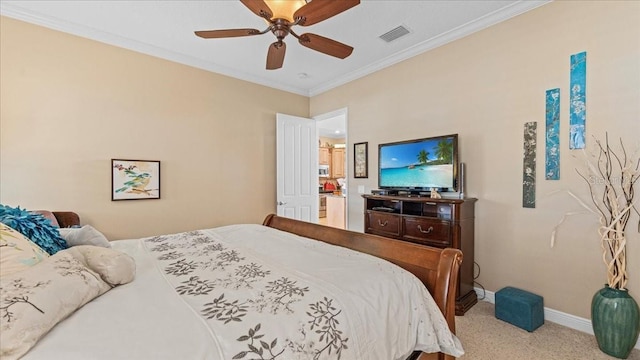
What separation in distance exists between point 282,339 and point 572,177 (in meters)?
2.69

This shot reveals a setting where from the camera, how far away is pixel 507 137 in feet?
8.88

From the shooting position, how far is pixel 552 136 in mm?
2436

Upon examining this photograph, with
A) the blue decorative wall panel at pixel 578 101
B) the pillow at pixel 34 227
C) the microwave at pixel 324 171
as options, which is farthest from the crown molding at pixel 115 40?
the microwave at pixel 324 171

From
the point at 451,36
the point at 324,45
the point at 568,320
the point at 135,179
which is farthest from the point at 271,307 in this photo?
the point at 451,36

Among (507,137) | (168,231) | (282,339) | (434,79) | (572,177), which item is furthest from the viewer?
(168,231)

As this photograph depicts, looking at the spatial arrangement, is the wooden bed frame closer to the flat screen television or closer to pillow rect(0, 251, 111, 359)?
pillow rect(0, 251, 111, 359)

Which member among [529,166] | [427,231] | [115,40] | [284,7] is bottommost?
[427,231]

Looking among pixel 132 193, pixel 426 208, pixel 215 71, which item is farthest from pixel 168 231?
pixel 426 208

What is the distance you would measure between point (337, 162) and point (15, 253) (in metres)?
8.06

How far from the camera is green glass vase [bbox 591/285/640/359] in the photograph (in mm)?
1895

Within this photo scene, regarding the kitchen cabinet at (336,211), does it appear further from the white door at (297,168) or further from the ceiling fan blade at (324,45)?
the ceiling fan blade at (324,45)

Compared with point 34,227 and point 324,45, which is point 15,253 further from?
point 324,45

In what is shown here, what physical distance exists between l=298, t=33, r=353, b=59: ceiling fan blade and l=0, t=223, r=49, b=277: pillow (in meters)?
1.97

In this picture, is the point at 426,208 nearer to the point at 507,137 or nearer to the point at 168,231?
the point at 507,137
